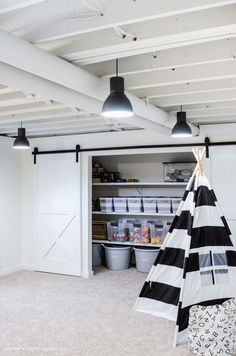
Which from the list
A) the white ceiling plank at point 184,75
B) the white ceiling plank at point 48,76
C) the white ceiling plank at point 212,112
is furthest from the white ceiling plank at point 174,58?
the white ceiling plank at point 212,112

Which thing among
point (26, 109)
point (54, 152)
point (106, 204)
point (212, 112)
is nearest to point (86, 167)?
point (54, 152)

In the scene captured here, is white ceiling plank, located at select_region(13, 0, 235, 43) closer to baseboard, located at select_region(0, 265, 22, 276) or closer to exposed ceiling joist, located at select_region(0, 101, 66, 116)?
exposed ceiling joist, located at select_region(0, 101, 66, 116)

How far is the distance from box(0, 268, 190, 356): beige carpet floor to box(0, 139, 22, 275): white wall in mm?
565

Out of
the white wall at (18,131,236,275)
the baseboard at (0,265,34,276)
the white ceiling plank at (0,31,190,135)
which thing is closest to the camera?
the white ceiling plank at (0,31,190,135)

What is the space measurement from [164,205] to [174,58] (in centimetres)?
377

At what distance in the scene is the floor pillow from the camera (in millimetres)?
3082

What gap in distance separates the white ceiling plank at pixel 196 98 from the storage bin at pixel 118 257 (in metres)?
3.20

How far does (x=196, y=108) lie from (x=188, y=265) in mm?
1693

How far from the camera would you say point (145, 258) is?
19.8ft

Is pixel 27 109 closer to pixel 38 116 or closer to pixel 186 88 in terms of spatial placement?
pixel 38 116

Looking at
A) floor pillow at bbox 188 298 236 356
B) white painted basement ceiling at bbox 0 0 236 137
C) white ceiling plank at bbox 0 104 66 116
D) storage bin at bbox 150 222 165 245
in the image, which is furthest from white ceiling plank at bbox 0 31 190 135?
storage bin at bbox 150 222 165 245

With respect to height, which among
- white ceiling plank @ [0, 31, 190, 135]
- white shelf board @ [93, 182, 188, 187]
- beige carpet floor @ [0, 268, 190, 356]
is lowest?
beige carpet floor @ [0, 268, 190, 356]

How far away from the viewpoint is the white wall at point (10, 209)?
6026 millimetres

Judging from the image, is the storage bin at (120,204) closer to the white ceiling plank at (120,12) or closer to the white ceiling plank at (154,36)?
the white ceiling plank at (154,36)
